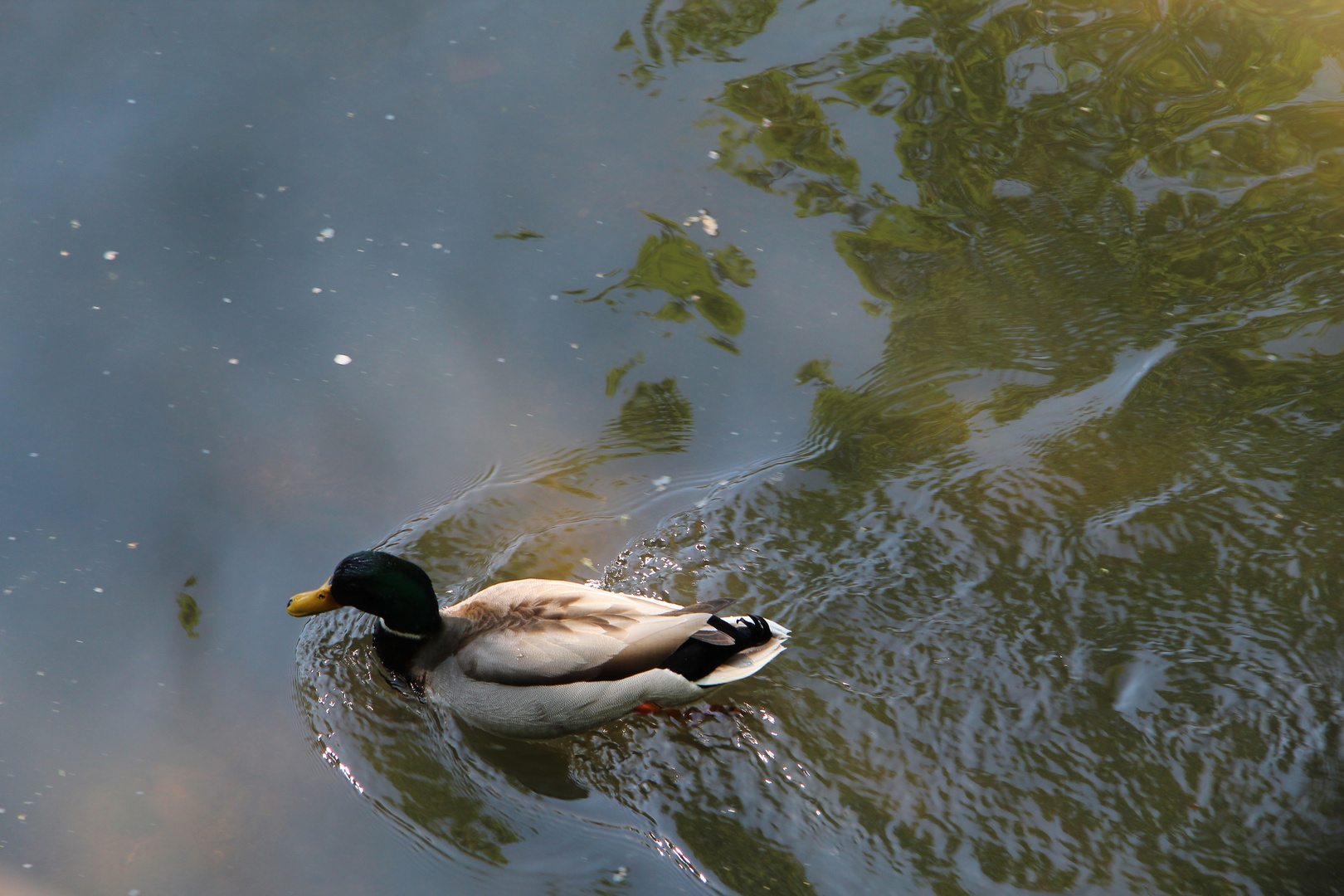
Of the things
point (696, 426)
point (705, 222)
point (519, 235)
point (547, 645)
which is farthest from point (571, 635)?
point (705, 222)

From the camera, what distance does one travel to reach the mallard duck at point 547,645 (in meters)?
4.04

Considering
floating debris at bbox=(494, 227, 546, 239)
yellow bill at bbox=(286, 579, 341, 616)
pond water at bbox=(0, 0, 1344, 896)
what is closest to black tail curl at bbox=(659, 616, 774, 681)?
pond water at bbox=(0, 0, 1344, 896)

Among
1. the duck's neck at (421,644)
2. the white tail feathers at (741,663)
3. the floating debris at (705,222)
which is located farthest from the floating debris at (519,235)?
the white tail feathers at (741,663)

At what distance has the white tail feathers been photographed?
159 inches

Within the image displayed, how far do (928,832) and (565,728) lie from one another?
1415 mm

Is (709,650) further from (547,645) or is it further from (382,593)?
(382,593)

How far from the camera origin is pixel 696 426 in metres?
5.16

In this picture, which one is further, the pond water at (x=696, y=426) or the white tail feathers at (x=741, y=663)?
the white tail feathers at (x=741, y=663)

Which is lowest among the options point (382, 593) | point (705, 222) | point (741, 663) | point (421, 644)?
point (741, 663)

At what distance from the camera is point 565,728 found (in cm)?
416

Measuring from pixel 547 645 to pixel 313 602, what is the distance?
974 millimetres

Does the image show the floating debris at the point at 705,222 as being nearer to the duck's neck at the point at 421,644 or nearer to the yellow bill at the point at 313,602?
the duck's neck at the point at 421,644

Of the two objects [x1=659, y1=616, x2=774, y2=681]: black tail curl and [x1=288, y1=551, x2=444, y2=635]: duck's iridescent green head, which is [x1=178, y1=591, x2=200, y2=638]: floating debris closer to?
[x1=288, y1=551, x2=444, y2=635]: duck's iridescent green head

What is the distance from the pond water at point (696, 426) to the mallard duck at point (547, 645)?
199mm
